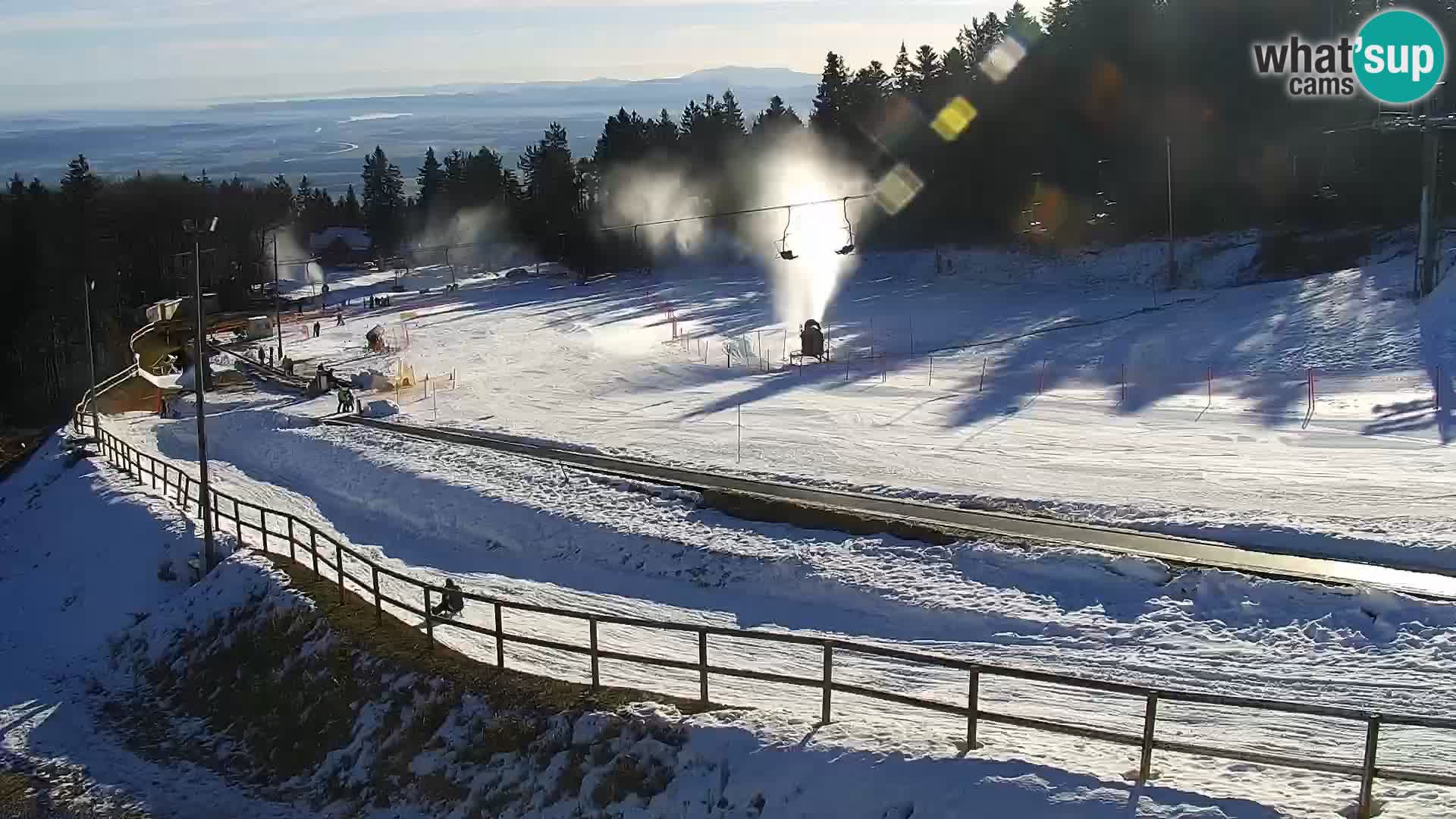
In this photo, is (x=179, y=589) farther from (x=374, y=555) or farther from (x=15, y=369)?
(x=15, y=369)

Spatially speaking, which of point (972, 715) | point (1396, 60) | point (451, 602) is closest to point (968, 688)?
point (972, 715)

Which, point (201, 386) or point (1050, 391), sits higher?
point (201, 386)

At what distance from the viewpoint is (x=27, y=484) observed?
1521 inches

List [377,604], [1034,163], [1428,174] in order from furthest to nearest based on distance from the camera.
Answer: [1034,163], [1428,174], [377,604]

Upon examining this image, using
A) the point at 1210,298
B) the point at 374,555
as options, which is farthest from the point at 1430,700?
the point at 1210,298

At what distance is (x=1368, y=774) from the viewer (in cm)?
1005

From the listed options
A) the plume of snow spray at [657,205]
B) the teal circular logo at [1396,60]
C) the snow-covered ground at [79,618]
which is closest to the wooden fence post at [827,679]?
the snow-covered ground at [79,618]

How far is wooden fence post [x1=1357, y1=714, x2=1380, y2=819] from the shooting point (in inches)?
390

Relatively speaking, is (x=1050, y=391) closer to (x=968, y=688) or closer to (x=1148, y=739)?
(x=968, y=688)

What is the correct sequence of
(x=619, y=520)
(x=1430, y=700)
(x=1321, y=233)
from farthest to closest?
1. (x=1321, y=233)
2. (x=619, y=520)
3. (x=1430, y=700)

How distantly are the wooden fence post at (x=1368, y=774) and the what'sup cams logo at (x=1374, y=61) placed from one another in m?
42.0

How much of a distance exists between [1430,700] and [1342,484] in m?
11.6

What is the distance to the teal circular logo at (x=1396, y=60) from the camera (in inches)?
1994

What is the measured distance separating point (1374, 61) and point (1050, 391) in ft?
85.8
